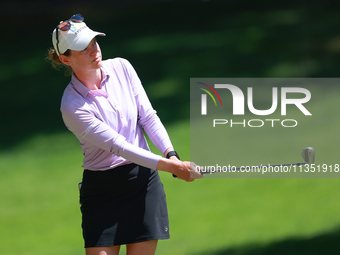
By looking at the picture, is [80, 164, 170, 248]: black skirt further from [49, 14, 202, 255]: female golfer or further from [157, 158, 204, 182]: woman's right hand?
[157, 158, 204, 182]: woman's right hand

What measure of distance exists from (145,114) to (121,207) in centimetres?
43

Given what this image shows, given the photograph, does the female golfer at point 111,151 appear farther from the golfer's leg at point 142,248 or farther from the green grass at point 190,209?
the green grass at point 190,209

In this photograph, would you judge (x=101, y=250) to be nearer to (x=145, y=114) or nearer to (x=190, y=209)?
(x=145, y=114)

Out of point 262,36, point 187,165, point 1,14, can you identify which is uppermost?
point 1,14

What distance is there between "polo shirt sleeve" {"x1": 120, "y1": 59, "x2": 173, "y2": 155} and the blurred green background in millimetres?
1144

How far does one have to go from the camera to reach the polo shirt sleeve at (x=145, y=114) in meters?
2.14

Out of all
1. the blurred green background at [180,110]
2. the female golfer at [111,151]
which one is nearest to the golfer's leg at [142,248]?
the female golfer at [111,151]

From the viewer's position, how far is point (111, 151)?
1.94 m

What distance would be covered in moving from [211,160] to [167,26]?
99.0 inches

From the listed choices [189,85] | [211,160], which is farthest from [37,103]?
[211,160]

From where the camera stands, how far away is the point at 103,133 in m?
1.91

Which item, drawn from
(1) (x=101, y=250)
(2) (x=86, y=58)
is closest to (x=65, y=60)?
(2) (x=86, y=58)

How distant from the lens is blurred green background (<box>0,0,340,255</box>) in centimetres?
325

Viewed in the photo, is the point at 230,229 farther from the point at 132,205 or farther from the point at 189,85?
the point at 189,85
